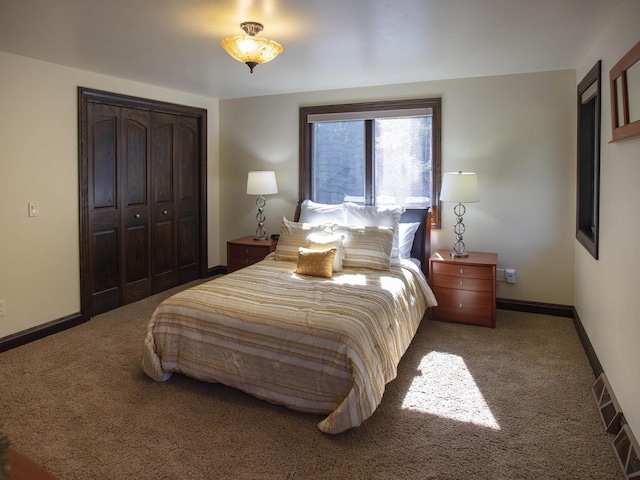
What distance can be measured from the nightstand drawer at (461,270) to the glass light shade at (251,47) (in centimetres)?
231

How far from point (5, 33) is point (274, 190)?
2.71m

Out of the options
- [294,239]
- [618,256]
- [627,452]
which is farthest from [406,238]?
[627,452]

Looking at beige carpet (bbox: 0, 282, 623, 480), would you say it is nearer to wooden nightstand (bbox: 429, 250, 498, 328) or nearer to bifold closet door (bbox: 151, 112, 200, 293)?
wooden nightstand (bbox: 429, 250, 498, 328)

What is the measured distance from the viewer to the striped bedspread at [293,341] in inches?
93.9

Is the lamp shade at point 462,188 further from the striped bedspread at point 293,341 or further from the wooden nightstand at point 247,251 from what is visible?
the wooden nightstand at point 247,251

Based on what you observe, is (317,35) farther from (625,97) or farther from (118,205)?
(118,205)

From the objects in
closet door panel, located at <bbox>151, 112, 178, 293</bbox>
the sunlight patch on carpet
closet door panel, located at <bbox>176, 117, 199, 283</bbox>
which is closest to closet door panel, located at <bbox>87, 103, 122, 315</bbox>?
closet door panel, located at <bbox>151, 112, 178, 293</bbox>

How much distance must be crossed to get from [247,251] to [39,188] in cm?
203

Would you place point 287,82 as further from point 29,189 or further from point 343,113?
point 29,189

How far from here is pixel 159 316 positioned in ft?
9.64

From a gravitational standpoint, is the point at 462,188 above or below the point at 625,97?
below

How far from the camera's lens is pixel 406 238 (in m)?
Result: 4.23

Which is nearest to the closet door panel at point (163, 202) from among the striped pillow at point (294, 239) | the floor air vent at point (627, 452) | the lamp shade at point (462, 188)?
the striped pillow at point (294, 239)

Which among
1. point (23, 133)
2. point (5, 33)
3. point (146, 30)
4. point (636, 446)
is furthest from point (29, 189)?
point (636, 446)
